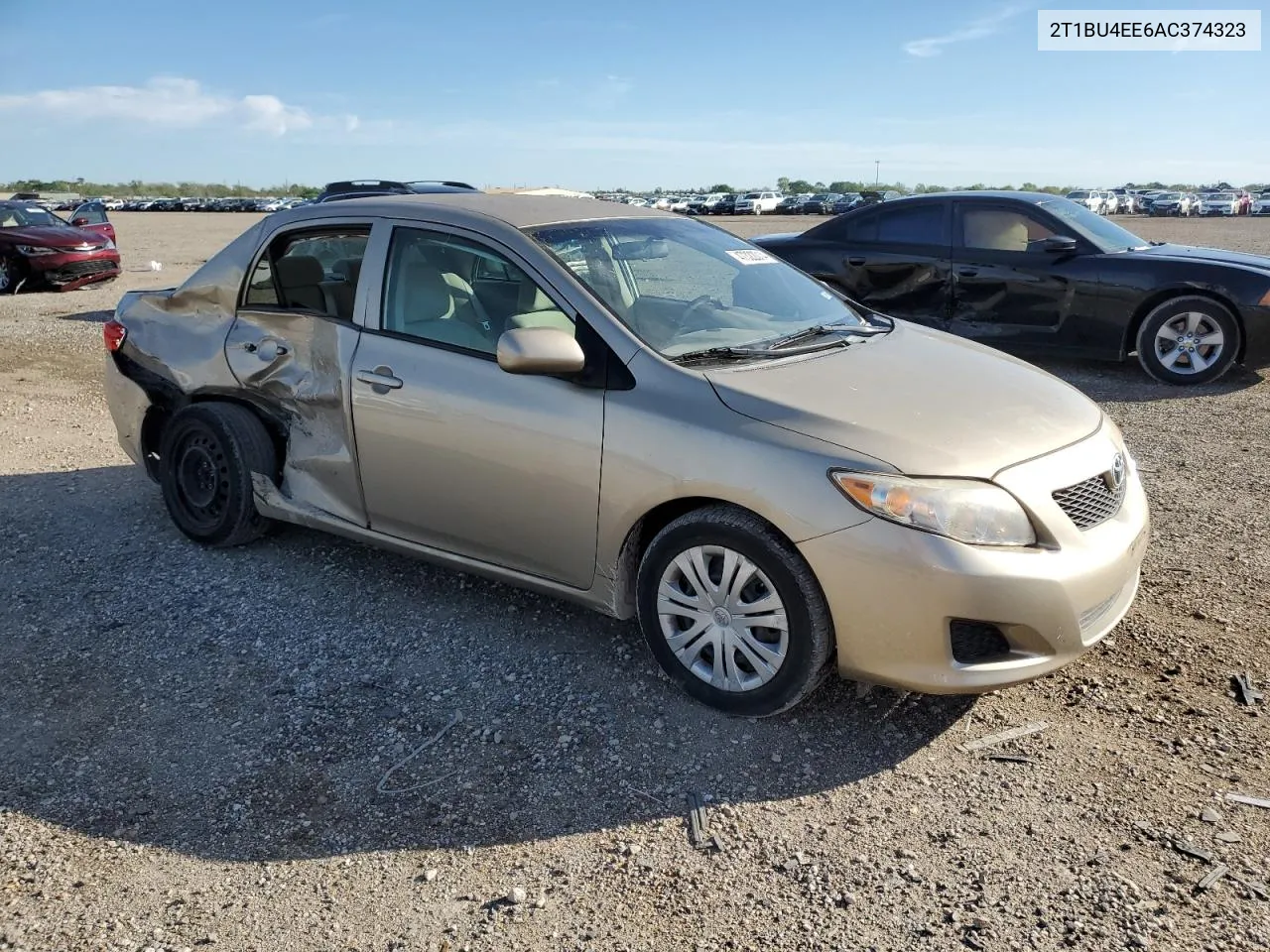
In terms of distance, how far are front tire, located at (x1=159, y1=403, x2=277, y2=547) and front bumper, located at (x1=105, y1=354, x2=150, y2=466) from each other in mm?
260

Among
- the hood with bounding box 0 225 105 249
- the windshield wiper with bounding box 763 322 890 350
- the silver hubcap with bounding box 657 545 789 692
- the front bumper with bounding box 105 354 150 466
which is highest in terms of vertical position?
the hood with bounding box 0 225 105 249

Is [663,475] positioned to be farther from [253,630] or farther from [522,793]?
[253,630]

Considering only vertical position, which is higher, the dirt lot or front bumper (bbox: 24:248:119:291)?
front bumper (bbox: 24:248:119:291)

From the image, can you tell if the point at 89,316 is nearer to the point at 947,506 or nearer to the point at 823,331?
the point at 823,331

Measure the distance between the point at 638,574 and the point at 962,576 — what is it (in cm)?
114

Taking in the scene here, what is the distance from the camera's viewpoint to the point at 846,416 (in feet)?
11.0

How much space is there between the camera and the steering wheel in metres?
4.02

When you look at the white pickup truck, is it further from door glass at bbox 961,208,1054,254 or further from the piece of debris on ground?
the piece of debris on ground

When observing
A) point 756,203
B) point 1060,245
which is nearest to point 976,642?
point 1060,245

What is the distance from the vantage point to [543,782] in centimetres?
326

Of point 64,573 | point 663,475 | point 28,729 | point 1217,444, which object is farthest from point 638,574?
point 1217,444

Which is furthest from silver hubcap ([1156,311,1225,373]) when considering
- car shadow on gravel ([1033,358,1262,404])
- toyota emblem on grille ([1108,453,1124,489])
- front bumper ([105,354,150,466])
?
front bumper ([105,354,150,466])

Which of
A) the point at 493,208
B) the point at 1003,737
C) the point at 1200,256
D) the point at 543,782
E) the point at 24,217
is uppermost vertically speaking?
the point at 24,217

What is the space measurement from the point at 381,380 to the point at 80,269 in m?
15.4
